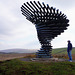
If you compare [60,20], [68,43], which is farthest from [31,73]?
[60,20]

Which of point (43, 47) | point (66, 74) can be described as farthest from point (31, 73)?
point (43, 47)

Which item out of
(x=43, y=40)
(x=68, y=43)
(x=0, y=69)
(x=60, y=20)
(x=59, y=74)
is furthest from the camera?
(x=43, y=40)

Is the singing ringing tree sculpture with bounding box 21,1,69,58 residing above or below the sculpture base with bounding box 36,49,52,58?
above

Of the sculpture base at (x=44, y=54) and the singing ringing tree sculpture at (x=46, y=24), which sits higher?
the singing ringing tree sculpture at (x=46, y=24)

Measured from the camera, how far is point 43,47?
9852 millimetres

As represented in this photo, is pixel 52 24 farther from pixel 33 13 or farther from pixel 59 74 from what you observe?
pixel 59 74

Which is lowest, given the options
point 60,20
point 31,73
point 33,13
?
point 31,73

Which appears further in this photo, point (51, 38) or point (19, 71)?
point (51, 38)

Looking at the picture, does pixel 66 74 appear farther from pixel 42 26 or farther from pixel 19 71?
pixel 42 26

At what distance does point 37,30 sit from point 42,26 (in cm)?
76

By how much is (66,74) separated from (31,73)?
1.60m

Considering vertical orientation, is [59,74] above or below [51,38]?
below

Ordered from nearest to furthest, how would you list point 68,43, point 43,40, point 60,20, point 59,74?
point 59,74, point 68,43, point 60,20, point 43,40

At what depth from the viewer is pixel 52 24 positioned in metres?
9.25
